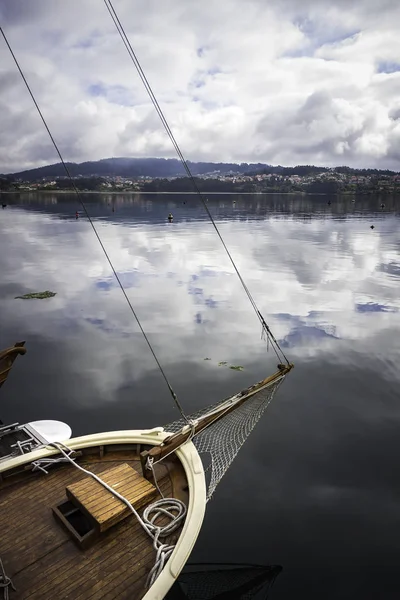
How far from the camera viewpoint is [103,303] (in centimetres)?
3138

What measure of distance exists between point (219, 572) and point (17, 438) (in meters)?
8.05

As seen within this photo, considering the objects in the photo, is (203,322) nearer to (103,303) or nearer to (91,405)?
(103,303)

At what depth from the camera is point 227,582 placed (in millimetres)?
9688

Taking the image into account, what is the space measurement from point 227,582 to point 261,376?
10.5 meters

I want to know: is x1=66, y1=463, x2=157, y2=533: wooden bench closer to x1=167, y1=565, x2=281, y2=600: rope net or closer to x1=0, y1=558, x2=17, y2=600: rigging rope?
x1=0, y1=558, x2=17, y2=600: rigging rope

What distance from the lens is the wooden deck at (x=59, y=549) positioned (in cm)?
711

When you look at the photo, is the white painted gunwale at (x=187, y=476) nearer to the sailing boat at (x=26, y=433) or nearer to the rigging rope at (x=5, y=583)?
the rigging rope at (x=5, y=583)

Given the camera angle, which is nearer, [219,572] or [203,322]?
[219,572]

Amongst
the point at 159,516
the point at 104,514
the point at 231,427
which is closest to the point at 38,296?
the point at 231,427

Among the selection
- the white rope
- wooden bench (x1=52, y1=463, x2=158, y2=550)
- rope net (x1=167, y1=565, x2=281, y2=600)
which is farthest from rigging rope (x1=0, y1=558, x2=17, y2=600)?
rope net (x1=167, y1=565, x2=281, y2=600)

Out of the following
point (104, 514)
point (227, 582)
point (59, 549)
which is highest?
point (104, 514)

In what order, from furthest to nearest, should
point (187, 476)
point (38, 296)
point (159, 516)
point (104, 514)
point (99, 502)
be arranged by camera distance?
point (38, 296) < point (187, 476) < point (159, 516) < point (99, 502) < point (104, 514)

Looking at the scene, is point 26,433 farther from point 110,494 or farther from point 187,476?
point 187,476

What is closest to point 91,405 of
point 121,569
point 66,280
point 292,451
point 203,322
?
point 292,451
